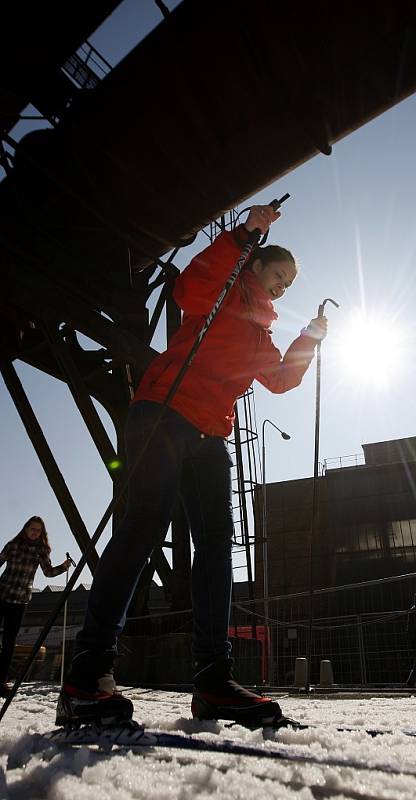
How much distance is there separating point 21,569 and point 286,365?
3663mm

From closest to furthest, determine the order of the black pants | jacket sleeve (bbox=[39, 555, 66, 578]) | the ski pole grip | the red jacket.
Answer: the red jacket < the ski pole grip < the black pants < jacket sleeve (bbox=[39, 555, 66, 578])

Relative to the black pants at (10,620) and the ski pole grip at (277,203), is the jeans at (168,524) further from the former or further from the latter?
the black pants at (10,620)

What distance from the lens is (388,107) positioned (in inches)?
148

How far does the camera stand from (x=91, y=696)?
5.49 feet

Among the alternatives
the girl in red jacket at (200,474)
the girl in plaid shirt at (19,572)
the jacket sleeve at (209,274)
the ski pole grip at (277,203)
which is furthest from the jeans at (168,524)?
the girl in plaid shirt at (19,572)

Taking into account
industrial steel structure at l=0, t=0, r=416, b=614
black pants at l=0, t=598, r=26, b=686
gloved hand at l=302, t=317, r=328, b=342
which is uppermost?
industrial steel structure at l=0, t=0, r=416, b=614

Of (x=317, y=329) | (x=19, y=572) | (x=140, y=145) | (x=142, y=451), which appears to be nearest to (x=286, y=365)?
(x=317, y=329)

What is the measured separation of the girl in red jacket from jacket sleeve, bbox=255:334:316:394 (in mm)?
11

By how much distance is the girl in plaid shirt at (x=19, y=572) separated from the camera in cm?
470

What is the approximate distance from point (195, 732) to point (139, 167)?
4.26 m

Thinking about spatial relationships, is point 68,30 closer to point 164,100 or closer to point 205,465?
point 164,100

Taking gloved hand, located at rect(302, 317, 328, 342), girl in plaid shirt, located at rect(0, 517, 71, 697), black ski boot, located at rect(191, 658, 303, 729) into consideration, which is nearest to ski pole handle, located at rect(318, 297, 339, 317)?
gloved hand, located at rect(302, 317, 328, 342)

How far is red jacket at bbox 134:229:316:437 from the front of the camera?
215 cm

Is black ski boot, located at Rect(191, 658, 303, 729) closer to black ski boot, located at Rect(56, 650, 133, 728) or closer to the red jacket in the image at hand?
black ski boot, located at Rect(56, 650, 133, 728)
